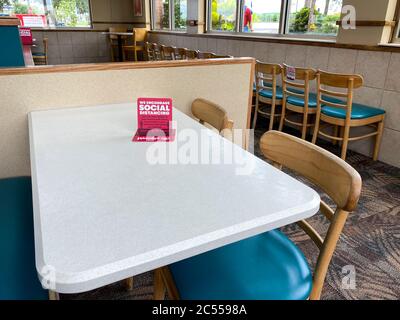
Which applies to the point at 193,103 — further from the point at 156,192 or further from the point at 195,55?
the point at 195,55

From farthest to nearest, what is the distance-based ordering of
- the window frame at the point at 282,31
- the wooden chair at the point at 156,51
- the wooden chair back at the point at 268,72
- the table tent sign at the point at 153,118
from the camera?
1. the wooden chair at the point at 156,51
2. the window frame at the point at 282,31
3. the wooden chair back at the point at 268,72
4. the table tent sign at the point at 153,118

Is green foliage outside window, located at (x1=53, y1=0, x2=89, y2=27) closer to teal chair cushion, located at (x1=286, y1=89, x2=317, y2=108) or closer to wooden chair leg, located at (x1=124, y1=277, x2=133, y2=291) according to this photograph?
teal chair cushion, located at (x1=286, y1=89, x2=317, y2=108)

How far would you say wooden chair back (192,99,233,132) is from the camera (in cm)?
145

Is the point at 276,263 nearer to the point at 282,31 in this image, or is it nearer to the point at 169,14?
the point at 282,31

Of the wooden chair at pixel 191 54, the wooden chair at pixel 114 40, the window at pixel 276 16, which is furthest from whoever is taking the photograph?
the wooden chair at pixel 114 40

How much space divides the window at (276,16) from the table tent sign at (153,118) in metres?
3.10

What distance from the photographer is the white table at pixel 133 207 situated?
0.60m

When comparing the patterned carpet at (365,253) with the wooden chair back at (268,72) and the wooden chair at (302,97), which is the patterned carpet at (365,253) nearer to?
the wooden chair at (302,97)

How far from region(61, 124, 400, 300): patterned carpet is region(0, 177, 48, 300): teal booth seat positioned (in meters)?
0.54

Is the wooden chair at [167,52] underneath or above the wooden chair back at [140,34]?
underneath

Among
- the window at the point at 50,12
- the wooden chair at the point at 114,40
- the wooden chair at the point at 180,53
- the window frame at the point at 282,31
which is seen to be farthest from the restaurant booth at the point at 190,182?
the window at the point at 50,12

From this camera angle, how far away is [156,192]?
2.68 ft

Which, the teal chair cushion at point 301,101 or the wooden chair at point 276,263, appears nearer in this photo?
the wooden chair at point 276,263

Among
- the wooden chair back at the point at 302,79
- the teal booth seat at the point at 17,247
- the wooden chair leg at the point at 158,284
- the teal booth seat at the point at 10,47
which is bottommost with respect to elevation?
the wooden chair leg at the point at 158,284
